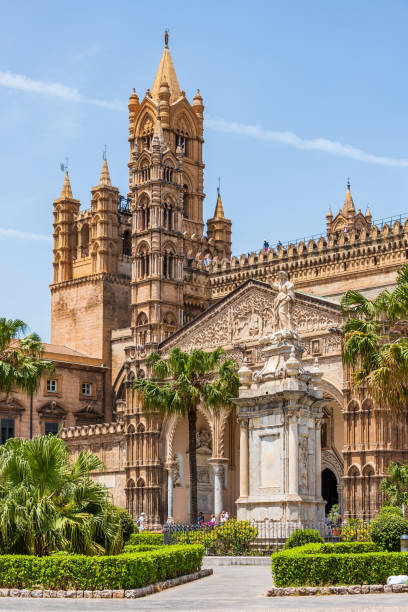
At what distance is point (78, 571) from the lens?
19.0 metres

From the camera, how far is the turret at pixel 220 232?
3008 inches

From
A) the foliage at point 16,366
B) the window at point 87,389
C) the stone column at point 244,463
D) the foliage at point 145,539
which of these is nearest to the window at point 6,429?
the window at point 87,389

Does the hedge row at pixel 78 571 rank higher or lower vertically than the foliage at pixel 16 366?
lower

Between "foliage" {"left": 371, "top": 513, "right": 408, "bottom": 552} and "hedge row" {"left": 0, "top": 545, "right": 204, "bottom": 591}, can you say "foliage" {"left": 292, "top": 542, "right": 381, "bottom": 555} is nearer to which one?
"foliage" {"left": 371, "top": 513, "right": 408, "bottom": 552}

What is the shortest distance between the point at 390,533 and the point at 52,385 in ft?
143

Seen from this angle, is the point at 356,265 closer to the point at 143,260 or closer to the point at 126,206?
the point at 143,260

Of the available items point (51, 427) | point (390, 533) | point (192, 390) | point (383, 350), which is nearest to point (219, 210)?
point (51, 427)

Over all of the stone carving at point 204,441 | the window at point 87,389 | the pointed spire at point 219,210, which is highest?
the pointed spire at point 219,210

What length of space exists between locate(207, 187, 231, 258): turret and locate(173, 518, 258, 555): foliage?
47.1m

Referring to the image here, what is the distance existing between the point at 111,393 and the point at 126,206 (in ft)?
48.0

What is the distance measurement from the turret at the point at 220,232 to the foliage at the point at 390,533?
53.0m

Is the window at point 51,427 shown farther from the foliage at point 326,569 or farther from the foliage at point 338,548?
the foliage at point 326,569

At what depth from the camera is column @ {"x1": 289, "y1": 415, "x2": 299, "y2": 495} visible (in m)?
26.7

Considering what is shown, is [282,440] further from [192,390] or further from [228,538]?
[192,390]
